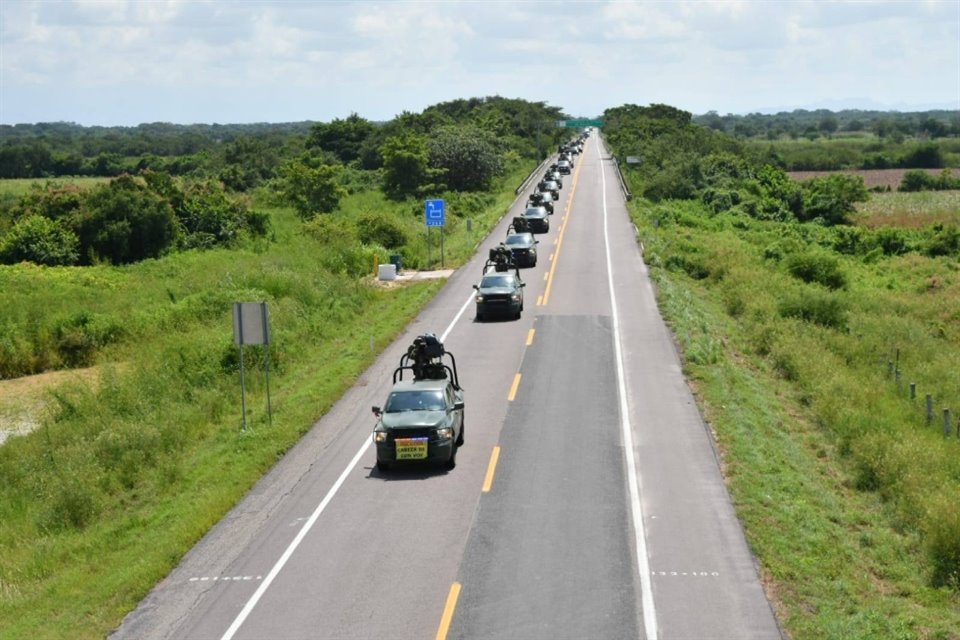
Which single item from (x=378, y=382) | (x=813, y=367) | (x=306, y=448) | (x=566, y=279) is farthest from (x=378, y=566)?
(x=566, y=279)

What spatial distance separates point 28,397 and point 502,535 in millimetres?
21983

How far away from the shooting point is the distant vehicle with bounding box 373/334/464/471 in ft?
62.7

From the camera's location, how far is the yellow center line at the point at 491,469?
18.7 meters

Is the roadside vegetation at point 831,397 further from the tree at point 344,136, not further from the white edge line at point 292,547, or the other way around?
the tree at point 344,136

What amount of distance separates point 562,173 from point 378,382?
78.0 meters

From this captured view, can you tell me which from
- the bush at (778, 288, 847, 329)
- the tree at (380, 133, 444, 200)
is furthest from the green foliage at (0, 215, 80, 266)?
the bush at (778, 288, 847, 329)

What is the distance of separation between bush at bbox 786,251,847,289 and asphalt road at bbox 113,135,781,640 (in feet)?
82.8

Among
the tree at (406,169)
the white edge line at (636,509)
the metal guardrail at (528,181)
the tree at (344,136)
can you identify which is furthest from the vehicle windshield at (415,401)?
the tree at (344,136)

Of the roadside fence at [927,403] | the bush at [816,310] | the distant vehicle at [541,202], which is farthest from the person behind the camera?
the distant vehicle at [541,202]

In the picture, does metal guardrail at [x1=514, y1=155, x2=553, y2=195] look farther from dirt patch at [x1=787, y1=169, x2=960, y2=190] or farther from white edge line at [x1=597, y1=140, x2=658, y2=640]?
white edge line at [x1=597, y1=140, x2=658, y2=640]

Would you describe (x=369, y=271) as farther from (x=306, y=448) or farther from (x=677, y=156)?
(x=677, y=156)

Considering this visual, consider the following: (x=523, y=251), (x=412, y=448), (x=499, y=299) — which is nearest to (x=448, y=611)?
(x=412, y=448)

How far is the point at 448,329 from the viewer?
33438 millimetres

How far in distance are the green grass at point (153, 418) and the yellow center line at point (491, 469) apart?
439 centimetres
